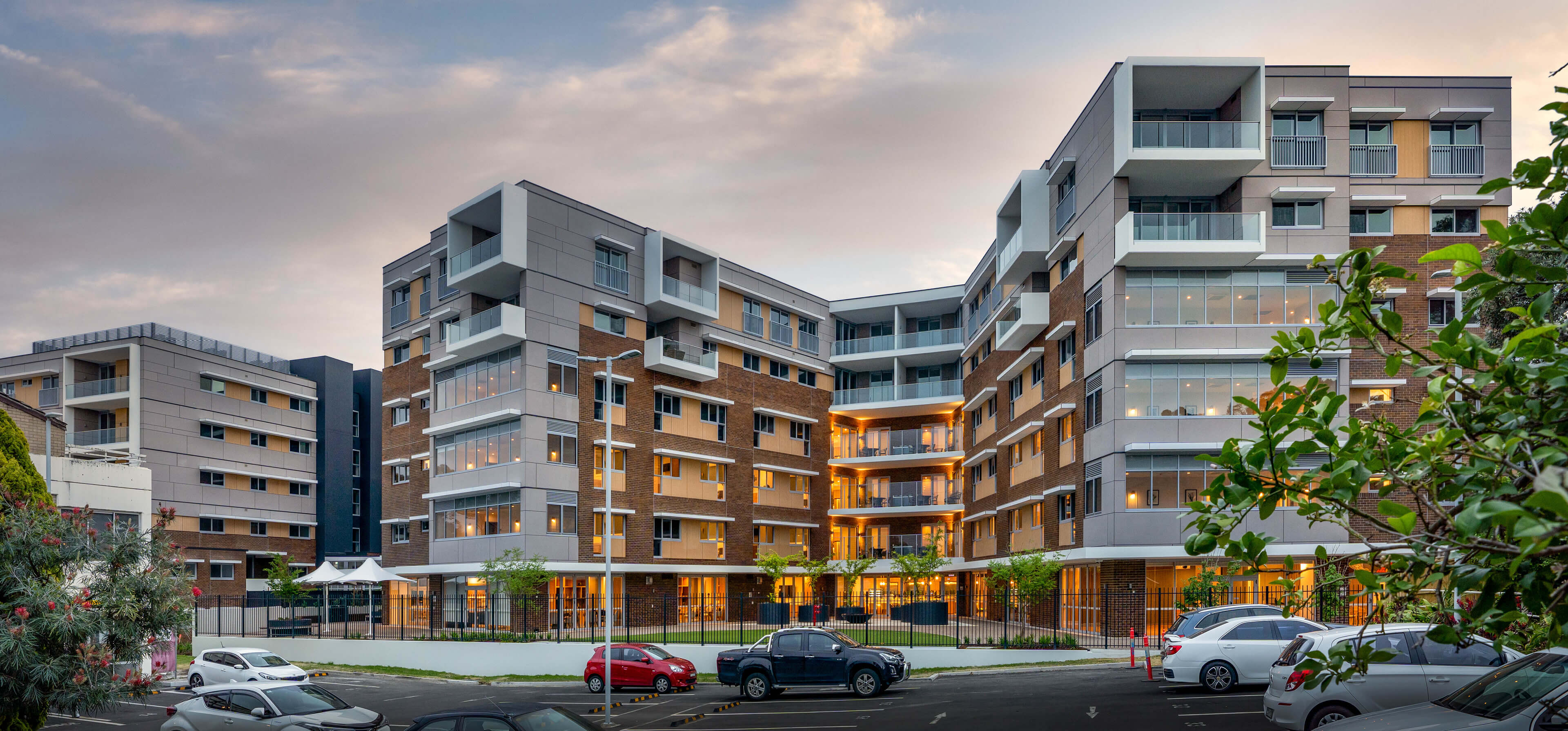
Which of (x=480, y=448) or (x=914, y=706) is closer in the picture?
(x=914, y=706)

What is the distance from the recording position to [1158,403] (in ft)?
121

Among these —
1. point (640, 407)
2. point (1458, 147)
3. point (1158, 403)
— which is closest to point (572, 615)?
point (640, 407)

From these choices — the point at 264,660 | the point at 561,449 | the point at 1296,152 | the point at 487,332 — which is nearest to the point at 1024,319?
the point at 1296,152

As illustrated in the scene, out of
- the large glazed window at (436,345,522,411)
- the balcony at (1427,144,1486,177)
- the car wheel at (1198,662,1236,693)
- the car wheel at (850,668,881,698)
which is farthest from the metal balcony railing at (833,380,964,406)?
the car wheel at (1198,662,1236,693)

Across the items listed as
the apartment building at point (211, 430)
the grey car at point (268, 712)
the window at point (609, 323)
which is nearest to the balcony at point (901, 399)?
the window at point (609, 323)

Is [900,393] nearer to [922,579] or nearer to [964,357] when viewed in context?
[964,357]

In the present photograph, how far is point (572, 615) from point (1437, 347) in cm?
4512

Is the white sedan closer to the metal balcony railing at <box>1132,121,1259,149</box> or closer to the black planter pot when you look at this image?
the metal balcony railing at <box>1132,121,1259,149</box>

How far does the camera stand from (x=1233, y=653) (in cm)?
2081

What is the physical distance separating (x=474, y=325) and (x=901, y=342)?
26.1 meters

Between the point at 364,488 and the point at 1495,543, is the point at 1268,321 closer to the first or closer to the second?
the point at 1495,543

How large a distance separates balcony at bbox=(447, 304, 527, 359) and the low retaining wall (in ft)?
43.3

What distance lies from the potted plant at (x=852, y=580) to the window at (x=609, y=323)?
16454 mm

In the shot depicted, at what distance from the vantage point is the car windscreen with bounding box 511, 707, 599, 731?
1290 cm
